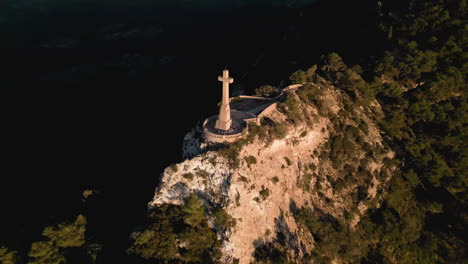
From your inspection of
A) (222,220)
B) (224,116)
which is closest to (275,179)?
(222,220)

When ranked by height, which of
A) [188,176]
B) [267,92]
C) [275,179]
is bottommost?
[275,179]

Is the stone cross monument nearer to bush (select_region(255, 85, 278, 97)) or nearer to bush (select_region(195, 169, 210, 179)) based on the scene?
bush (select_region(195, 169, 210, 179))

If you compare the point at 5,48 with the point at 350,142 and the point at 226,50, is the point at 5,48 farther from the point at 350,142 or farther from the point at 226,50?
the point at 350,142

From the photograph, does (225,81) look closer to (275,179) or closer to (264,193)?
(275,179)

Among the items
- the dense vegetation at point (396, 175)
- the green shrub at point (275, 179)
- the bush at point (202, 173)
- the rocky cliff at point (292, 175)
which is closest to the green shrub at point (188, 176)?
the rocky cliff at point (292, 175)

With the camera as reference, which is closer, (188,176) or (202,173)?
(188,176)

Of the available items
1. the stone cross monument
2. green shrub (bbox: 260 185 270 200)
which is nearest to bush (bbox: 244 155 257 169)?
green shrub (bbox: 260 185 270 200)

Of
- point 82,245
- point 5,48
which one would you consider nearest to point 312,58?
point 82,245

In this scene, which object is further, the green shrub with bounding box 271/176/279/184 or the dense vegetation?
the green shrub with bounding box 271/176/279/184
